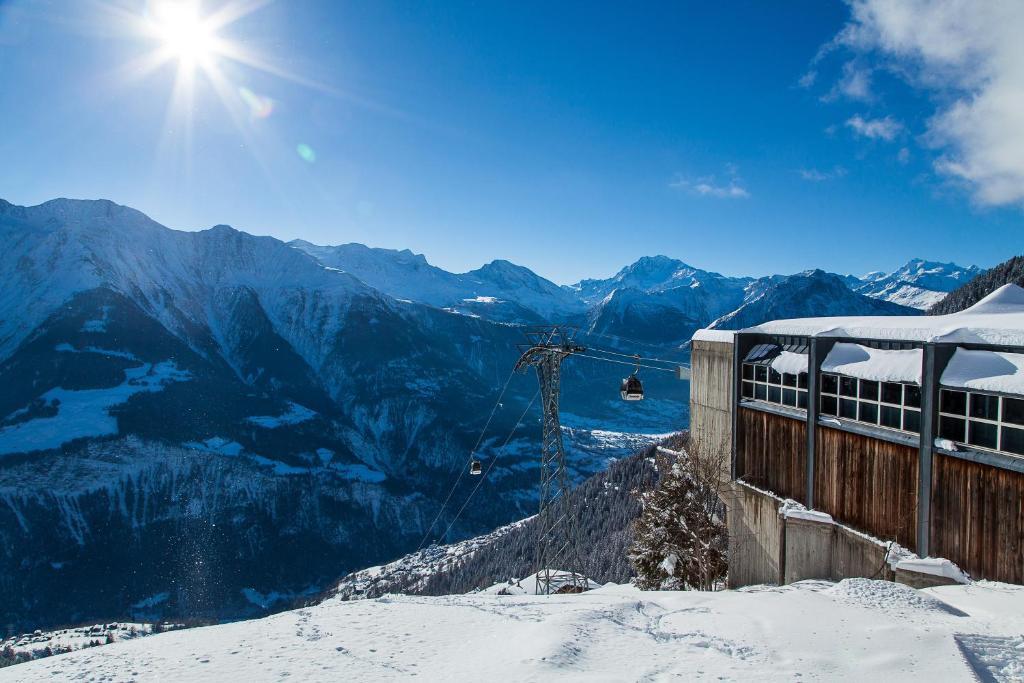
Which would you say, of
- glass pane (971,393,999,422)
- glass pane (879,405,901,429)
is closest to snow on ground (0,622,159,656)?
glass pane (879,405,901,429)

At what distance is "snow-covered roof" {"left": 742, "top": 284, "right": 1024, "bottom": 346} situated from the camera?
1322cm

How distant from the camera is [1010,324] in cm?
1347

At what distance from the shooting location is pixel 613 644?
28.0ft

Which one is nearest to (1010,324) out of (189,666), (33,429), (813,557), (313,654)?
(813,557)

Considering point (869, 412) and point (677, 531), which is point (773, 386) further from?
point (677, 531)

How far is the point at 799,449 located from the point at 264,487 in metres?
212

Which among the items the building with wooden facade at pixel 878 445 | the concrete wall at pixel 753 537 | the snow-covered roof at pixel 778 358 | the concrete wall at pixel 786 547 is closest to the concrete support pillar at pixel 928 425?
the building with wooden facade at pixel 878 445

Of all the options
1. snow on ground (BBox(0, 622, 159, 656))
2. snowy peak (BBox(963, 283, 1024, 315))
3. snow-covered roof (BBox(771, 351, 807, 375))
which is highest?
snowy peak (BBox(963, 283, 1024, 315))

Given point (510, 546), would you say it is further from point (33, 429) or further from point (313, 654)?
point (33, 429)

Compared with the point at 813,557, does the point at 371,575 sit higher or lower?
lower

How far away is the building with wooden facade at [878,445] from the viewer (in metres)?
12.9

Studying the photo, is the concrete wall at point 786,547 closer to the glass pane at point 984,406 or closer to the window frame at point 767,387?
the window frame at point 767,387

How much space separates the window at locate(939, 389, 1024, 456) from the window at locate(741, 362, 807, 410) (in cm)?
534

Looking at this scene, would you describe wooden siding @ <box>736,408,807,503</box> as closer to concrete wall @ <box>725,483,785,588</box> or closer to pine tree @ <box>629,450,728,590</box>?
concrete wall @ <box>725,483,785,588</box>
